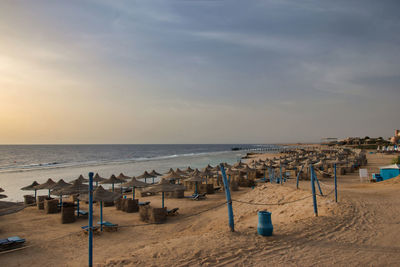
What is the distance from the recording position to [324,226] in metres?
6.79

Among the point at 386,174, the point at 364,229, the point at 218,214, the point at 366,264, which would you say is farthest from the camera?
the point at 386,174

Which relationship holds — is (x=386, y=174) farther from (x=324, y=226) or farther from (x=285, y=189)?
(x=324, y=226)

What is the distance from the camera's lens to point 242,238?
19.9ft

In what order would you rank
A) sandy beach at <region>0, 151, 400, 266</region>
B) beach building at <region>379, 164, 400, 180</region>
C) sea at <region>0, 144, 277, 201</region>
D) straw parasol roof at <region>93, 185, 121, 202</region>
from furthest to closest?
sea at <region>0, 144, 277, 201</region> < beach building at <region>379, 164, 400, 180</region> < straw parasol roof at <region>93, 185, 121, 202</region> < sandy beach at <region>0, 151, 400, 266</region>

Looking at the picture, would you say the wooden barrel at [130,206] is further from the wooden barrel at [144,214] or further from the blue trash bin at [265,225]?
the blue trash bin at [265,225]

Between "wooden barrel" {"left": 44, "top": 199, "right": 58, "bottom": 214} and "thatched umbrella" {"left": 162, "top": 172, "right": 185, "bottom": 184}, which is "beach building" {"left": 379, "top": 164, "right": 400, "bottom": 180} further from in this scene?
"wooden barrel" {"left": 44, "top": 199, "right": 58, "bottom": 214}

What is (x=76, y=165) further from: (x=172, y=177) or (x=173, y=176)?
(x=172, y=177)

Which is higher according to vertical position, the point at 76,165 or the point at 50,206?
the point at 50,206

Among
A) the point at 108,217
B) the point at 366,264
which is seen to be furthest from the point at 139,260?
the point at 108,217

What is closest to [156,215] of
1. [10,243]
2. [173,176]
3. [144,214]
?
[144,214]

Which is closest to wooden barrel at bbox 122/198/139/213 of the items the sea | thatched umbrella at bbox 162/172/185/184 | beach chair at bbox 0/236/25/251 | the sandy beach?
the sandy beach

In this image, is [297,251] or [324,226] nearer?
[297,251]

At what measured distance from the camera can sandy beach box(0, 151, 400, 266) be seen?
5137 mm

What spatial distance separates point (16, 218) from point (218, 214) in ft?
33.2
